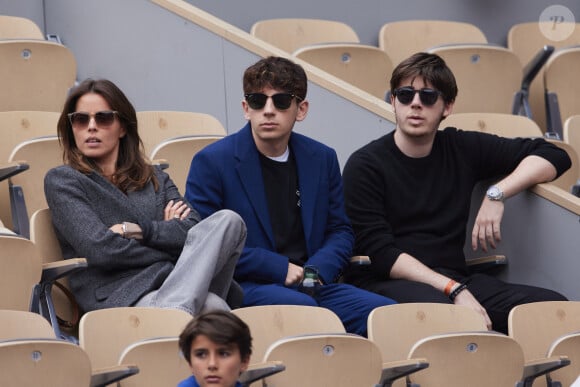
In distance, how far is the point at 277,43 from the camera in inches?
268

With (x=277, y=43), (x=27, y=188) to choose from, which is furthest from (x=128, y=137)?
(x=277, y=43)

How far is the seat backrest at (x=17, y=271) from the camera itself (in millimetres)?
3986

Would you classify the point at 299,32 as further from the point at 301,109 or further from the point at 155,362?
the point at 155,362

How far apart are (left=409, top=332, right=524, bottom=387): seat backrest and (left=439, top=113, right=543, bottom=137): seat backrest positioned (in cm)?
162

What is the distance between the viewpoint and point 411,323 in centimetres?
428

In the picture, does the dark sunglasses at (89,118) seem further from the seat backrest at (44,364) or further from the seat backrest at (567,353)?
the seat backrest at (567,353)

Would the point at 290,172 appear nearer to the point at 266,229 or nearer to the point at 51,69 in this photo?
the point at 266,229

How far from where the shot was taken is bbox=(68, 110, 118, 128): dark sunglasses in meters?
4.41

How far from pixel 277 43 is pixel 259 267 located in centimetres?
251

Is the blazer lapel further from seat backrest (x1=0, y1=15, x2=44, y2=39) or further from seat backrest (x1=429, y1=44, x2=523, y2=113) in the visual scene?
seat backrest (x1=429, y1=44, x2=523, y2=113)

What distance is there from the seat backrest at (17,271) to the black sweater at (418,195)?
1247mm

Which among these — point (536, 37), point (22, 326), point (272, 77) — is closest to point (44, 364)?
point (22, 326)

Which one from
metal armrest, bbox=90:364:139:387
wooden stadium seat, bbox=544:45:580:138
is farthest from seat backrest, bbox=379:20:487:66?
metal armrest, bbox=90:364:139:387

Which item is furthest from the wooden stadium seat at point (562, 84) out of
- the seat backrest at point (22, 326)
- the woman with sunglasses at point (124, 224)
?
the seat backrest at point (22, 326)
